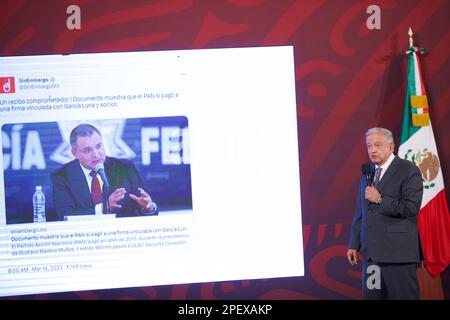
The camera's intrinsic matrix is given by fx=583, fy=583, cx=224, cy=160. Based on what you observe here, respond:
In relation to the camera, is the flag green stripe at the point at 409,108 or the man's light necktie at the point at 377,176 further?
the flag green stripe at the point at 409,108

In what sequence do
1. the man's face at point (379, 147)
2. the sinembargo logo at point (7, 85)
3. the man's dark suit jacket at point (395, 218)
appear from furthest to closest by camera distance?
1. the sinembargo logo at point (7, 85)
2. the man's face at point (379, 147)
3. the man's dark suit jacket at point (395, 218)

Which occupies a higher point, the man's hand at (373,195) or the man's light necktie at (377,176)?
the man's light necktie at (377,176)

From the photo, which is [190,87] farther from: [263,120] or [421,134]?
[421,134]

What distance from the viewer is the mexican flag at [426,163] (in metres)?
4.58

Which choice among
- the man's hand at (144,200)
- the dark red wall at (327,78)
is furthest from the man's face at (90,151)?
the dark red wall at (327,78)

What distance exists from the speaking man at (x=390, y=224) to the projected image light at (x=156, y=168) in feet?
3.40

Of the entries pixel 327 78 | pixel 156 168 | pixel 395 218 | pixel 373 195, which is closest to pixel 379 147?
pixel 373 195

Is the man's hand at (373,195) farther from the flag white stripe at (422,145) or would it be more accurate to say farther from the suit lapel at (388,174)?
the flag white stripe at (422,145)

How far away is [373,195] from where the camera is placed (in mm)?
3555

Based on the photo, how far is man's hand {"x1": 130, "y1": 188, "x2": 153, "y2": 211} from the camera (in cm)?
452

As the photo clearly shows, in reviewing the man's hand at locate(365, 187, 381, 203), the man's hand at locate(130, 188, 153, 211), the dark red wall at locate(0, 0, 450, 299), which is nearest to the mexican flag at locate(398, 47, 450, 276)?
the dark red wall at locate(0, 0, 450, 299)

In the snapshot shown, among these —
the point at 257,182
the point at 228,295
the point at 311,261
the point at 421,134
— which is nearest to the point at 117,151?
the point at 257,182

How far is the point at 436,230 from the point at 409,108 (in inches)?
39.0

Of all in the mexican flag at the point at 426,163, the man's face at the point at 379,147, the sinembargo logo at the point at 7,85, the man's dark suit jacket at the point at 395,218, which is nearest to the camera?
the man's dark suit jacket at the point at 395,218
